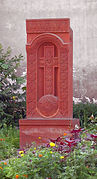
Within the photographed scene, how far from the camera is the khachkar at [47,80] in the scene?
5941 millimetres

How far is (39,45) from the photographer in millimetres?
6102

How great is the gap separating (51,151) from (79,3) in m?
8.01

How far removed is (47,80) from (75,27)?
5129mm

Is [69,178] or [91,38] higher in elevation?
[91,38]

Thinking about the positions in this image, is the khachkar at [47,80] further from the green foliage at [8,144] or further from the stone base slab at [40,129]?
the green foliage at [8,144]

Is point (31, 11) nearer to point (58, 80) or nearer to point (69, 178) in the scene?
point (58, 80)

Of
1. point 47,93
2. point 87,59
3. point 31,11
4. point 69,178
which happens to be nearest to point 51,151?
point 69,178

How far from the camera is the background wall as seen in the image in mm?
10703

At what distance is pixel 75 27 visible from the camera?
1084 centimetres

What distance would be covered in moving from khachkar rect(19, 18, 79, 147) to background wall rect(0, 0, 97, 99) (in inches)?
183

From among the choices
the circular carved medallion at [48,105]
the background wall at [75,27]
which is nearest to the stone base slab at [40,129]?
the circular carved medallion at [48,105]

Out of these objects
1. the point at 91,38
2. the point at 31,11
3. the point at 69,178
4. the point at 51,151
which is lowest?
the point at 69,178

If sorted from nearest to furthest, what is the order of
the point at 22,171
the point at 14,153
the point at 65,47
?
the point at 22,171
the point at 14,153
the point at 65,47

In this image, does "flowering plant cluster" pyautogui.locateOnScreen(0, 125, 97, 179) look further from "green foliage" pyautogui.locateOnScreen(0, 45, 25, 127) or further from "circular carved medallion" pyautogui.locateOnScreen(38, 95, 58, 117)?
"green foliage" pyautogui.locateOnScreen(0, 45, 25, 127)
